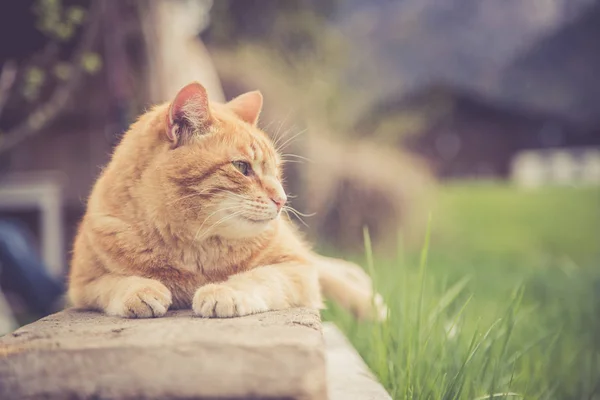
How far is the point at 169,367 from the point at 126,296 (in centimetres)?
40

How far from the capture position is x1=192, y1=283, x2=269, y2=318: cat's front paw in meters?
1.38

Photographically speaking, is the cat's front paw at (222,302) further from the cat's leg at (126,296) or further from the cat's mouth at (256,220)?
the cat's mouth at (256,220)

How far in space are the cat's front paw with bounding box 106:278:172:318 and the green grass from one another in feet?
2.38

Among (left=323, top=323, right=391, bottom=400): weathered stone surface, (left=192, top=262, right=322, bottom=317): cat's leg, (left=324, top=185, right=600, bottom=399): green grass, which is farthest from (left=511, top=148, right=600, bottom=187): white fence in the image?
(left=192, top=262, right=322, bottom=317): cat's leg

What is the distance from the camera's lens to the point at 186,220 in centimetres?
151

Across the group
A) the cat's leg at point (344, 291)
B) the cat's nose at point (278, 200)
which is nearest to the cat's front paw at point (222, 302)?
the cat's nose at point (278, 200)

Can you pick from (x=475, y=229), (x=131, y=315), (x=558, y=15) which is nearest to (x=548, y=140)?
(x=558, y=15)

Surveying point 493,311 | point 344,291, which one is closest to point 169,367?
point 344,291

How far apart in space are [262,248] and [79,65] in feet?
6.42

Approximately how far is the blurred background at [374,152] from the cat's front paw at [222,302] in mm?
512

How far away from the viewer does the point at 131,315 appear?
1414mm

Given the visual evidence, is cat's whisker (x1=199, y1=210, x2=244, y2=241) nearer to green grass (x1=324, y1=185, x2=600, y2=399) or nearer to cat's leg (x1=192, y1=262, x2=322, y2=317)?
cat's leg (x1=192, y1=262, x2=322, y2=317)

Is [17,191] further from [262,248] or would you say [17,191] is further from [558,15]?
[558,15]

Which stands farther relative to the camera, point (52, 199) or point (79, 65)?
point (52, 199)
